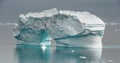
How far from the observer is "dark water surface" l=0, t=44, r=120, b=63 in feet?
80.2

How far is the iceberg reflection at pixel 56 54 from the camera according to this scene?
24484 mm

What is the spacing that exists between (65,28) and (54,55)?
1.56 metres

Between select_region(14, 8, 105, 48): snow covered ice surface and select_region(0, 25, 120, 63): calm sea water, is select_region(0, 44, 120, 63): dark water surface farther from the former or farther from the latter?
select_region(14, 8, 105, 48): snow covered ice surface

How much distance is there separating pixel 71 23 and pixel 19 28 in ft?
9.64

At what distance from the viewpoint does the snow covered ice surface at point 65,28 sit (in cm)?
2650

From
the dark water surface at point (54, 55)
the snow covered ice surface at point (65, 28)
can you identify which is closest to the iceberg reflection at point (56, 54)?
the dark water surface at point (54, 55)

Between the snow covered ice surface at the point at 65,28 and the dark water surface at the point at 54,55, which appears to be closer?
the dark water surface at the point at 54,55

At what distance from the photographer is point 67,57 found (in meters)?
25.8

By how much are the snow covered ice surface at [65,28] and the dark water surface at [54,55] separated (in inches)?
20.0

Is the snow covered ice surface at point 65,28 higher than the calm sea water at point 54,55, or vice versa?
the snow covered ice surface at point 65,28

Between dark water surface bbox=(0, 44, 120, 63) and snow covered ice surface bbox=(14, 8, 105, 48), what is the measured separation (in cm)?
51

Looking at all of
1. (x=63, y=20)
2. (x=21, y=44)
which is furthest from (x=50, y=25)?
(x=21, y=44)

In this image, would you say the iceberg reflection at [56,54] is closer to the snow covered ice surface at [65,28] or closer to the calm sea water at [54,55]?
the calm sea water at [54,55]

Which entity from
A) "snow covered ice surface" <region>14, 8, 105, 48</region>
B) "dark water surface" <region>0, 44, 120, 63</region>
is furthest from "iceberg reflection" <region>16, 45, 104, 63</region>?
"snow covered ice surface" <region>14, 8, 105, 48</region>
